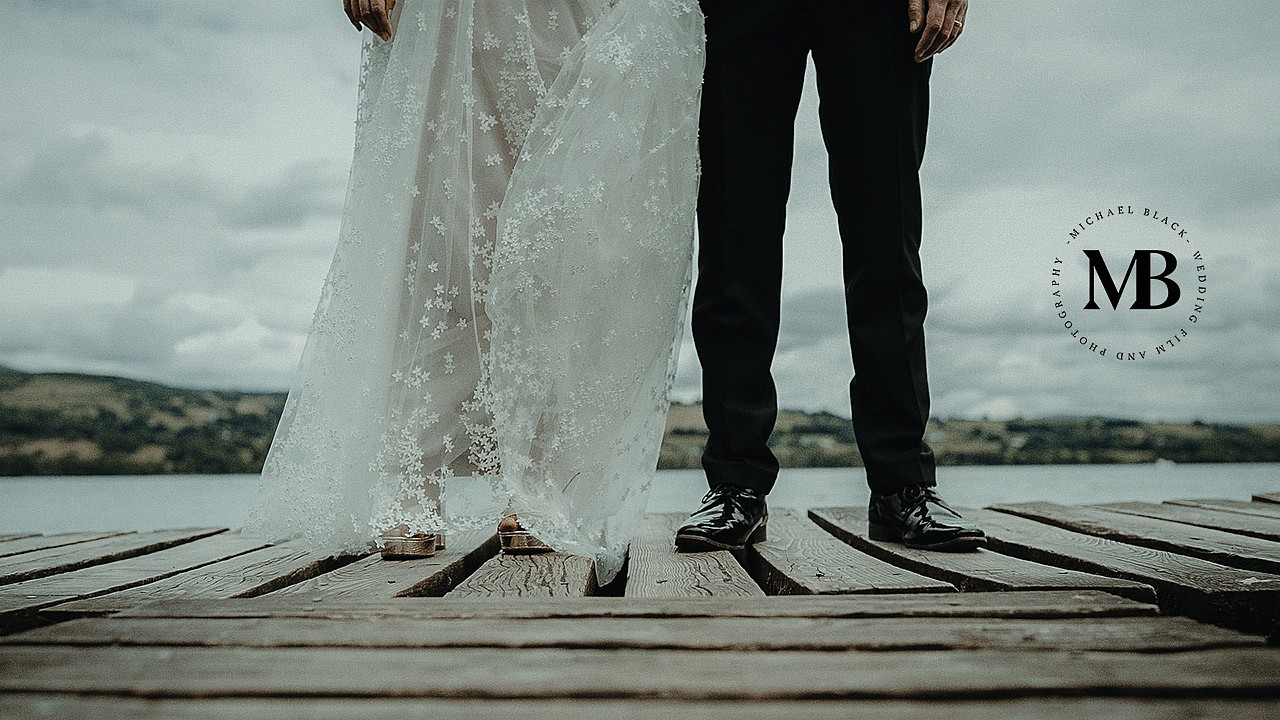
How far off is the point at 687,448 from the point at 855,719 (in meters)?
1.39

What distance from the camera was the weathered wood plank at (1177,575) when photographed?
1072mm

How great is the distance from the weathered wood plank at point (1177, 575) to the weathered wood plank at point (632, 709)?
537 mm

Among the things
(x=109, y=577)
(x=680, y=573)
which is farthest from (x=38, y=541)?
(x=680, y=573)

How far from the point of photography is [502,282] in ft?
4.88

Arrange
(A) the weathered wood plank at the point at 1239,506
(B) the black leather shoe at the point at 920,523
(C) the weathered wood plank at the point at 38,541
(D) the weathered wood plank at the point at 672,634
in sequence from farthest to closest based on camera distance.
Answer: (A) the weathered wood plank at the point at 1239,506 < (C) the weathered wood plank at the point at 38,541 < (B) the black leather shoe at the point at 920,523 < (D) the weathered wood plank at the point at 672,634

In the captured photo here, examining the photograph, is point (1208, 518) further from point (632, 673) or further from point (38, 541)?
point (38, 541)

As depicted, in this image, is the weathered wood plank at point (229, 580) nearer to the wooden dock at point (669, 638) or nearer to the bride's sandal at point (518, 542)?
the wooden dock at point (669, 638)

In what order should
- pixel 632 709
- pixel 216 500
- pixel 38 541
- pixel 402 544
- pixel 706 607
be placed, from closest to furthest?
pixel 632 709, pixel 706 607, pixel 402 544, pixel 38 541, pixel 216 500

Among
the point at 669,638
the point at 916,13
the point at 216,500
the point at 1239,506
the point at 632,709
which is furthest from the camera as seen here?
the point at 216,500

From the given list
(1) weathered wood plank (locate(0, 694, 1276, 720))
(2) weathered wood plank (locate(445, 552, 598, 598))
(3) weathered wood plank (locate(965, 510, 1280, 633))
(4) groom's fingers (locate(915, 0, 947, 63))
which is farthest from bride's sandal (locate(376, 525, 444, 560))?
(4) groom's fingers (locate(915, 0, 947, 63))

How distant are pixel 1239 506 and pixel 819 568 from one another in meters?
1.43

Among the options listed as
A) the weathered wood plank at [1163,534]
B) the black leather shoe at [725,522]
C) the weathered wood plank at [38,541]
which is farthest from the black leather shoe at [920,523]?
the weathered wood plank at [38,541]

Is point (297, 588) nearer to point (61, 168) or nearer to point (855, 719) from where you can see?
point (855, 719)

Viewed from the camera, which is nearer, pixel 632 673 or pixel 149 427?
pixel 632 673
